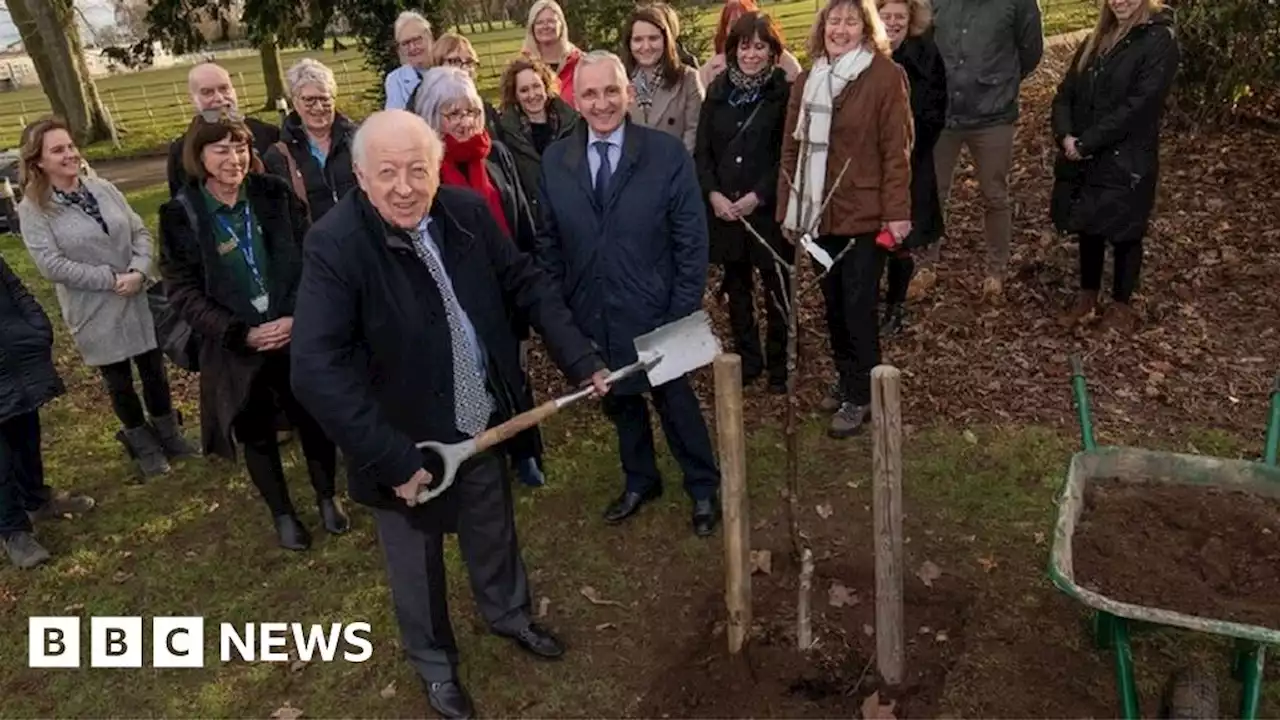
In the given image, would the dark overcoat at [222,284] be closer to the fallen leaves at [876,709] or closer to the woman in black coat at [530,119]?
the woman in black coat at [530,119]

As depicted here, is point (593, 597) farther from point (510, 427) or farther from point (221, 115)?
→ point (221, 115)

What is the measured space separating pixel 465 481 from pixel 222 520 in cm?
240

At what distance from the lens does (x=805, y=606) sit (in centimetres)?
356

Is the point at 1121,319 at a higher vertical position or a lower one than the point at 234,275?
lower

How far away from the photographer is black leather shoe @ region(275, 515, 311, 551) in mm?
4902

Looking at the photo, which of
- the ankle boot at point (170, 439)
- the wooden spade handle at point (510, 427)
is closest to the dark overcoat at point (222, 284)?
the ankle boot at point (170, 439)

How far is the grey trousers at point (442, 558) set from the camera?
350 centimetres

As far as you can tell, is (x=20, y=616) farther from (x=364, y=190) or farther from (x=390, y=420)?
(x=364, y=190)

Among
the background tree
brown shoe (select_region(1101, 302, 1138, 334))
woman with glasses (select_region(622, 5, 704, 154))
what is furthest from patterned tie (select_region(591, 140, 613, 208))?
the background tree

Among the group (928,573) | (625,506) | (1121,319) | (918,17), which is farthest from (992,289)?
(625,506)

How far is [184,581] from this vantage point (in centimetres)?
479

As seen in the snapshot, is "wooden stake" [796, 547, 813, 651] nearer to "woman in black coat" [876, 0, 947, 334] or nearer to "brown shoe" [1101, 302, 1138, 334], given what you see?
"woman in black coat" [876, 0, 947, 334]

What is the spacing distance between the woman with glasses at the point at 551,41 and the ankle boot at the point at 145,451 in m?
3.17

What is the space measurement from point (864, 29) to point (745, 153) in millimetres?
890
